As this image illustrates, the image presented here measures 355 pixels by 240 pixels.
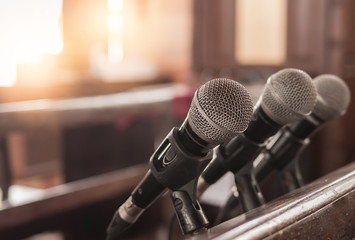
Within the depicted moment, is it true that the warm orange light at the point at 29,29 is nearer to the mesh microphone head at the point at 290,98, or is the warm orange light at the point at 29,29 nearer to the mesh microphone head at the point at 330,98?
the mesh microphone head at the point at 330,98

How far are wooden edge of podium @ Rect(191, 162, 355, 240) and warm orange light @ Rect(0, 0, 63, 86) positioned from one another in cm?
611

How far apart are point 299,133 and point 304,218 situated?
36 cm

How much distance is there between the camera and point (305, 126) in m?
1.00

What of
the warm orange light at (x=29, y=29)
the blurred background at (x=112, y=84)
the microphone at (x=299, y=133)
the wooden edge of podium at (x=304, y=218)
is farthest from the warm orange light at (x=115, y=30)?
the wooden edge of podium at (x=304, y=218)

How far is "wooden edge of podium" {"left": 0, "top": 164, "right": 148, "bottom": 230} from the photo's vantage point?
2.34 meters

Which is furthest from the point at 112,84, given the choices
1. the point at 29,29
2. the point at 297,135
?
the point at 297,135

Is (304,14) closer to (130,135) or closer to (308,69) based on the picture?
(308,69)

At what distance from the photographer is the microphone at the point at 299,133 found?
99 cm

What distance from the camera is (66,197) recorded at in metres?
2.64

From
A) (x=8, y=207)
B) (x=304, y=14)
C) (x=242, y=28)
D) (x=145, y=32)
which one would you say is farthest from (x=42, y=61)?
(x=8, y=207)

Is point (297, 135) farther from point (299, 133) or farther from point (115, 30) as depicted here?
point (115, 30)

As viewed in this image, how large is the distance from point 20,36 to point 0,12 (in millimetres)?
387

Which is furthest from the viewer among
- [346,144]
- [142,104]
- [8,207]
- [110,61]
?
[110,61]

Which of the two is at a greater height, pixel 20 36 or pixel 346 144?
pixel 20 36
